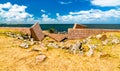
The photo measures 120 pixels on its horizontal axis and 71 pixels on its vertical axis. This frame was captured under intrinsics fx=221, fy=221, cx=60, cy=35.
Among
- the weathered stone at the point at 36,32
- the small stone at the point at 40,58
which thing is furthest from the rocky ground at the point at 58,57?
the weathered stone at the point at 36,32

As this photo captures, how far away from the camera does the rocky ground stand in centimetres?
2172

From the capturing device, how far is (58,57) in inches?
938

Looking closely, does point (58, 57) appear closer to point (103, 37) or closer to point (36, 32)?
point (103, 37)

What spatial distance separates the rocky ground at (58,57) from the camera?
2172cm

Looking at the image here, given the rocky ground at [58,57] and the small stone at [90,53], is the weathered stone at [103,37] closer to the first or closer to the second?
the rocky ground at [58,57]

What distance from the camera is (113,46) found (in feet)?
90.9

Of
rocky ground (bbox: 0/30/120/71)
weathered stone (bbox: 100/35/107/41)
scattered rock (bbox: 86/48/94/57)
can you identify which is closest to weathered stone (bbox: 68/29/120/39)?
weathered stone (bbox: 100/35/107/41)

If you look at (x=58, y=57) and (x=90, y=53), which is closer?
(x=58, y=57)

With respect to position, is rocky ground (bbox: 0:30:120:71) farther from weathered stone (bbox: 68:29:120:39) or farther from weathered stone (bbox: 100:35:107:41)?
weathered stone (bbox: 68:29:120:39)

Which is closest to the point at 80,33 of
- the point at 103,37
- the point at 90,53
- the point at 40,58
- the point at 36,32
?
the point at 103,37

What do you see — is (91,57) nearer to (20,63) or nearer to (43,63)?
(43,63)

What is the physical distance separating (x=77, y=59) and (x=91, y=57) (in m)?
1.82

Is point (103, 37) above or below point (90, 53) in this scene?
above

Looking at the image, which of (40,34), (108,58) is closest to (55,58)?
(108,58)
